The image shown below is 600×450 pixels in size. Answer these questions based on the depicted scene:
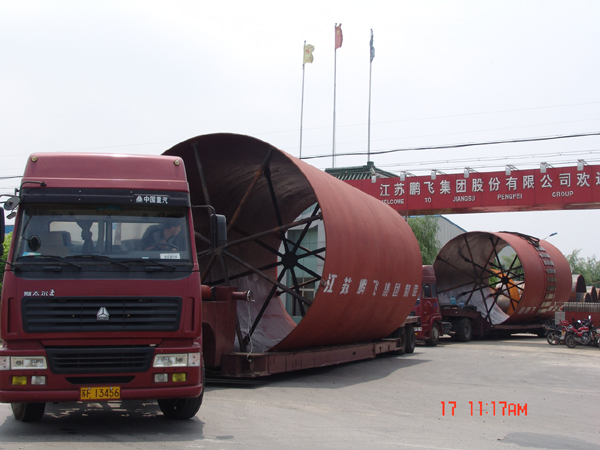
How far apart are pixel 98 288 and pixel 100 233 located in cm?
72

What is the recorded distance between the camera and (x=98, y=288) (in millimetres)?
7105

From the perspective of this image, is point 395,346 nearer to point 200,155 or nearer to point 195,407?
point 200,155

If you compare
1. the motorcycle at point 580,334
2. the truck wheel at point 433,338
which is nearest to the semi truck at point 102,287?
the truck wheel at point 433,338

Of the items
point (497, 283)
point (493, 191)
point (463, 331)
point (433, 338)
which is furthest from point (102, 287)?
point (497, 283)

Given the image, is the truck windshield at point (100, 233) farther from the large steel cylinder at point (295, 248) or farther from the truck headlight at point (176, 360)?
the large steel cylinder at point (295, 248)

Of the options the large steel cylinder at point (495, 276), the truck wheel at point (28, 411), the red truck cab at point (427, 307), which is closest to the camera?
the truck wheel at point (28, 411)

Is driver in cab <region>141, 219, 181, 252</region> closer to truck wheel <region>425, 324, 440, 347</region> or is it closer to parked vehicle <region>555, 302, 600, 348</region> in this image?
truck wheel <region>425, 324, 440, 347</region>

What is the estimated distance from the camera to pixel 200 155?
591 inches

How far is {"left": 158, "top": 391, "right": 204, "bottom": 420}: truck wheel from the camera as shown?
8.13 meters

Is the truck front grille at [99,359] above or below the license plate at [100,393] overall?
above

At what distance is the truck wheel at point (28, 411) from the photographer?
7922 millimetres

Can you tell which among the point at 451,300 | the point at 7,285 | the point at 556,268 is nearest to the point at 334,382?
the point at 7,285

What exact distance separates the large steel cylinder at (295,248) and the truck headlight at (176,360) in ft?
16.2

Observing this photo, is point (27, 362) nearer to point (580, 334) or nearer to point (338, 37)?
point (580, 334)
